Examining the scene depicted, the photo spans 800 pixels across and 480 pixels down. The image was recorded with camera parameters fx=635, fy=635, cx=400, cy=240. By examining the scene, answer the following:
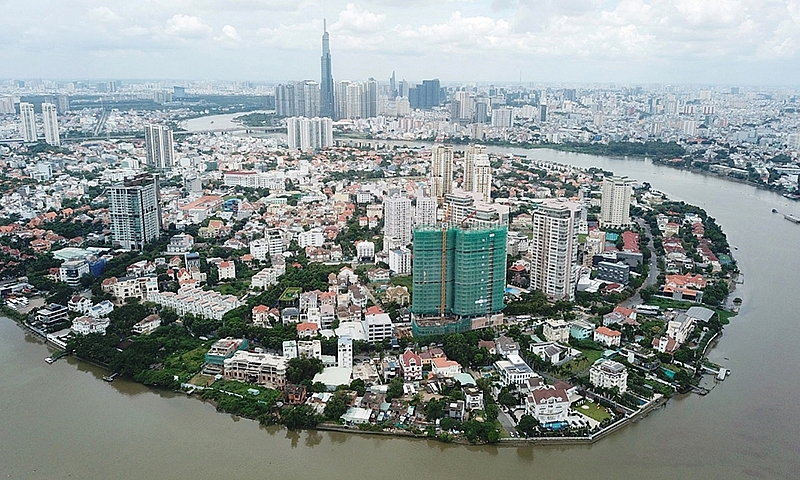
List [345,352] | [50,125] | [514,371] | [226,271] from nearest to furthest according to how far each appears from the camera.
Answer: [514,371]
[345,352]
[226,271]
[50,125]

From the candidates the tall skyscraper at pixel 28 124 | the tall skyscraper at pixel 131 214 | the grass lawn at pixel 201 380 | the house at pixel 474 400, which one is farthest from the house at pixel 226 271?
the tall skyscraper at pixel 28 124

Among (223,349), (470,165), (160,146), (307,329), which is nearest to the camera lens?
(223,349)

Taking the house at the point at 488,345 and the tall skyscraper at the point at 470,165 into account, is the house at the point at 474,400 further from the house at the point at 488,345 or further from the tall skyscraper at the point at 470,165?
the tall skyscraper at the point at 470,165

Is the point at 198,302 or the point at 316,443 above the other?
the point at 198,302

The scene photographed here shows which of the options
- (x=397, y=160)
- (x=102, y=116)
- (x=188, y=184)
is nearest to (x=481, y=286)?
(x=188, y=184)

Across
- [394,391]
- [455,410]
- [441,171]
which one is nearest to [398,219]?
[441,171]

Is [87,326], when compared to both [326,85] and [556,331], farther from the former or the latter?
[326,85]

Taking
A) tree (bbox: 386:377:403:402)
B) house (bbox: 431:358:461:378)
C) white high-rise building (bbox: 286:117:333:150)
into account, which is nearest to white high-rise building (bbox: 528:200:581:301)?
house (bbox: 431:358:461:378)

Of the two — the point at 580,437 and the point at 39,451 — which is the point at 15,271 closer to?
the point at 39,451
